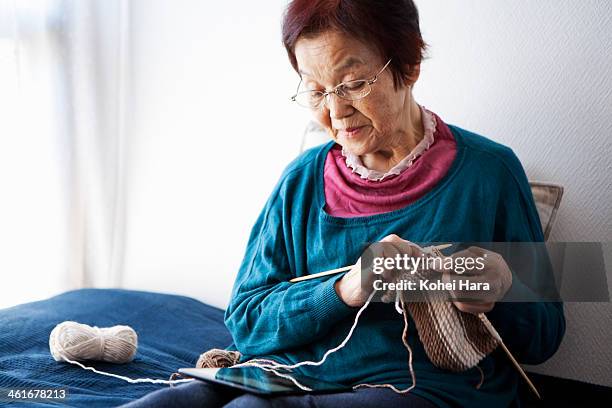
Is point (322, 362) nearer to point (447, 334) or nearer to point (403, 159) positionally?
point (447, 334)

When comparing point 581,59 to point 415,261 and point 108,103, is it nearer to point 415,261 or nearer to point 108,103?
point 415,261

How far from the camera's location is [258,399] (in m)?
1.06

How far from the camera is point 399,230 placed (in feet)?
4.35

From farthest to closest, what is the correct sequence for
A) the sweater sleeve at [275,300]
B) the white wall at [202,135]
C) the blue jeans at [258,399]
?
the white wall at [202,135]
the sweater sleeve at [275,300]
the blue jeans at [258,399]

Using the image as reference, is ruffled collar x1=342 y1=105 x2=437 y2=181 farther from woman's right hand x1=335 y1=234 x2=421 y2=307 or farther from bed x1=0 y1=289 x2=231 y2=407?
bed x1=0 y1=289 x2=231 y2=407

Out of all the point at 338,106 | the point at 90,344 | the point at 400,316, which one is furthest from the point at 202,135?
the point at 400,316

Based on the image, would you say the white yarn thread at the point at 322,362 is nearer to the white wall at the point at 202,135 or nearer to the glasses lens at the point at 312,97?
the glasses lens at the point at 312,97

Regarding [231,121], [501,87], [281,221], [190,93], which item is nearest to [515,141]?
[501,87]

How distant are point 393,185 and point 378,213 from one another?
6cm

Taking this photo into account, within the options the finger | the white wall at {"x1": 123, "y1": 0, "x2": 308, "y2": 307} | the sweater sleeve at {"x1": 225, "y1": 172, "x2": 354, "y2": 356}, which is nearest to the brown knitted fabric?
the finger

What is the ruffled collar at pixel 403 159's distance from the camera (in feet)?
4.51

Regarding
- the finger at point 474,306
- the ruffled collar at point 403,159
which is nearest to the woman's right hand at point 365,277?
the finger at point 474,306

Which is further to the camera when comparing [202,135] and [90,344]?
[202,135]

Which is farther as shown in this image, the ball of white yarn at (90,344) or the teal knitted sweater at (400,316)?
the ball of white yarn at (90,344)
